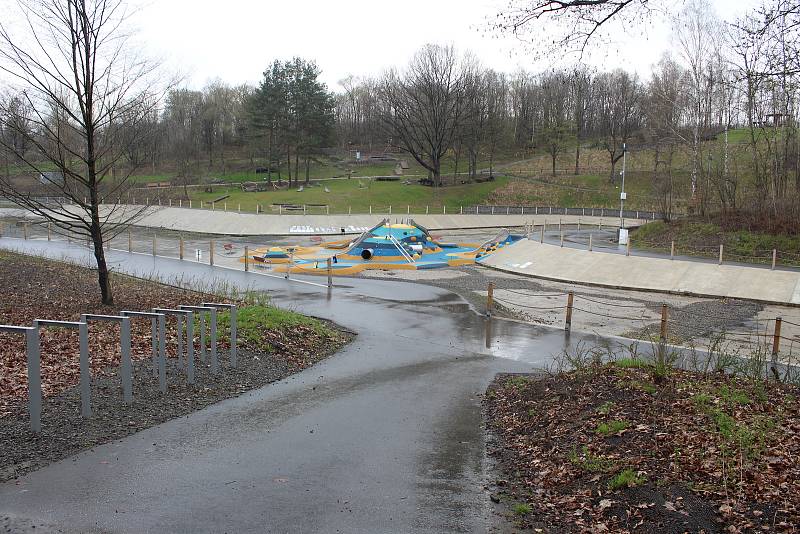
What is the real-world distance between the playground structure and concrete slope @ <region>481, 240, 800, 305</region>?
175 inches

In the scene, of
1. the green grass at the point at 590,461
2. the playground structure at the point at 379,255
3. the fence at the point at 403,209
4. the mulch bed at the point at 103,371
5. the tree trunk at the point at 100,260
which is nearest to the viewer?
the green grass at the point at 590,461


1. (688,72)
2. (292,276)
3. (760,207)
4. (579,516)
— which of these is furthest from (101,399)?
(688,72)

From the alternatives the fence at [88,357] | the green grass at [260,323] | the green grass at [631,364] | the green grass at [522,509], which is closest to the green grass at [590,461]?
the green grass at [522,509]

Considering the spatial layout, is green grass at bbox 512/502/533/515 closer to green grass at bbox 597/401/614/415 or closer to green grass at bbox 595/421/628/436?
green grass at bbox 595/421/628/436

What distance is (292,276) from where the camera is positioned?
27969 mm

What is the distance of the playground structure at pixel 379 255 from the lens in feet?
108

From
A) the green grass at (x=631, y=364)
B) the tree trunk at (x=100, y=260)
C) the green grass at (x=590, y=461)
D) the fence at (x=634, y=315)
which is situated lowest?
the fence at (x=634, y=315)

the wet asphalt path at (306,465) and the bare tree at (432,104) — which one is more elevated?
the bare tree at (432,104)

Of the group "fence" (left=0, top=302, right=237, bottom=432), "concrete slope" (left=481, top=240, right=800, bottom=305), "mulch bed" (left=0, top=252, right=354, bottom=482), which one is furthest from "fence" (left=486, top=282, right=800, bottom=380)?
"fence" (left=0, top=302, right=237, bottom=432)

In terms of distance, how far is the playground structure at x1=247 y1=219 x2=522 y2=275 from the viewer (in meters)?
32.9

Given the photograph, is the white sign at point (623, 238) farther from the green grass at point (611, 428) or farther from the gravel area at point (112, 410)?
the green grass at point (611, 428)

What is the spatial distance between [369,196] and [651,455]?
64.3m

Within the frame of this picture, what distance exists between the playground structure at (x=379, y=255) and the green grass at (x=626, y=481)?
942 inches

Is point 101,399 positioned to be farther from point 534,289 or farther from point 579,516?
point 534,289
